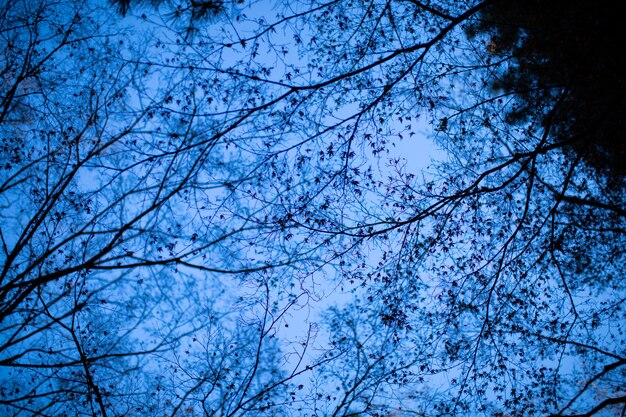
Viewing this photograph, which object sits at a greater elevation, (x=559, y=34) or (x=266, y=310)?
(x=559, y=34)

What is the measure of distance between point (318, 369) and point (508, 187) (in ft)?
13.2

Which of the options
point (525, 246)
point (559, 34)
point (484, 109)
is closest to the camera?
point (559, 34)

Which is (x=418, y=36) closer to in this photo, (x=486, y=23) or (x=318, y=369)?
(x=486, y=23)

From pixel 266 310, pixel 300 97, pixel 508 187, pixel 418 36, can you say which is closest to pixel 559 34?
pixel 418 36

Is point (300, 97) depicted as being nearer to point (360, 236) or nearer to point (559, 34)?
point (360, 236)

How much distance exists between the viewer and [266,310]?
489 centimetres

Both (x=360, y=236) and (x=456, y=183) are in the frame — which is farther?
(x=456, y=183)

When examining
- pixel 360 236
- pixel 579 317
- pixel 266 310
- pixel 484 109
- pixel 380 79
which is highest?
pixel 380 79

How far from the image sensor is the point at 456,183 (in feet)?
16.1

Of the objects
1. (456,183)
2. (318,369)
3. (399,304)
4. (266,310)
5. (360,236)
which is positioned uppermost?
(456,183)

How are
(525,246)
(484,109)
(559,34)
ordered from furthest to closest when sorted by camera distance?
1. (484,109)
2. (525,246)
3. (559,34)

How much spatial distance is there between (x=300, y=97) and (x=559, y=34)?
356cm

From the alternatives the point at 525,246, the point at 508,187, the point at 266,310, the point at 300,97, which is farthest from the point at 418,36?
the point at 266,310

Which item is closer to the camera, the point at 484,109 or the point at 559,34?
the point at 559,34
